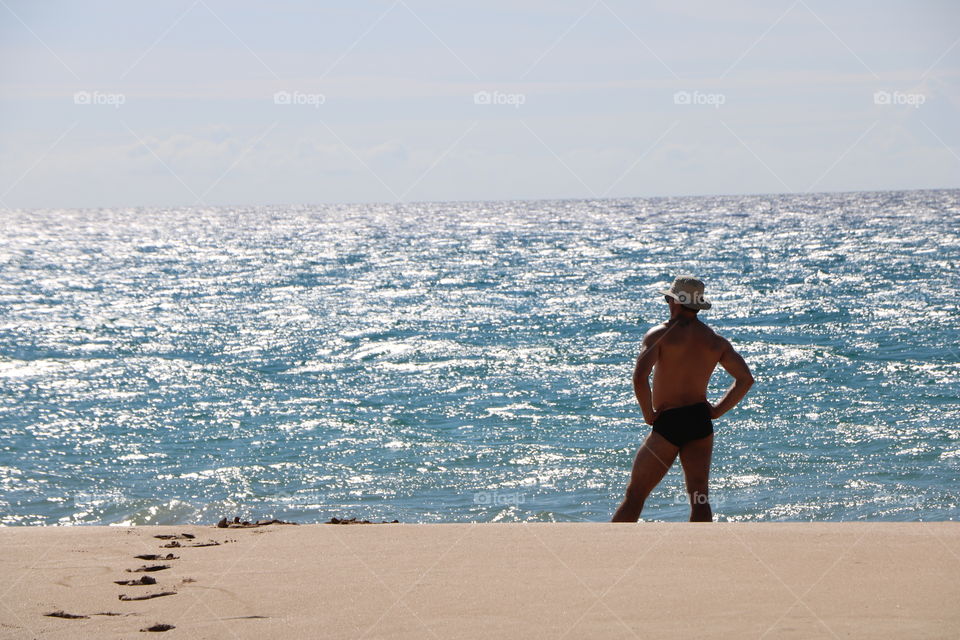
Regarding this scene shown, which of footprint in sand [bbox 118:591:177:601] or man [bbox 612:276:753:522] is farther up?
man [bbox 612:276:753:522]

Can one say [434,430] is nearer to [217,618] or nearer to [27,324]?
[217,618]

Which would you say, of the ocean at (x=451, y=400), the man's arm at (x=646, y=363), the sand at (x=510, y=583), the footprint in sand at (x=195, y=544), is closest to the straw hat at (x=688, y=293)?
the man's arm at (x=646, y=363)

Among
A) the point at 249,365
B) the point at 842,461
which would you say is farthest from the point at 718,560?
the point at 249,365

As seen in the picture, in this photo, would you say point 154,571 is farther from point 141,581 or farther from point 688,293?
point 688,293

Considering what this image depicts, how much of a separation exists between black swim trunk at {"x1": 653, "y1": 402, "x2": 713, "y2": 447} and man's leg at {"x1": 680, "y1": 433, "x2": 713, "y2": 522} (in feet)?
0.14

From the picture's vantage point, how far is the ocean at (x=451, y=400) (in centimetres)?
944

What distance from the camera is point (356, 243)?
201ft

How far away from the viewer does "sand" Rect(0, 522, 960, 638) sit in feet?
13.5

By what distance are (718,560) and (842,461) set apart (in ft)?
19.2
